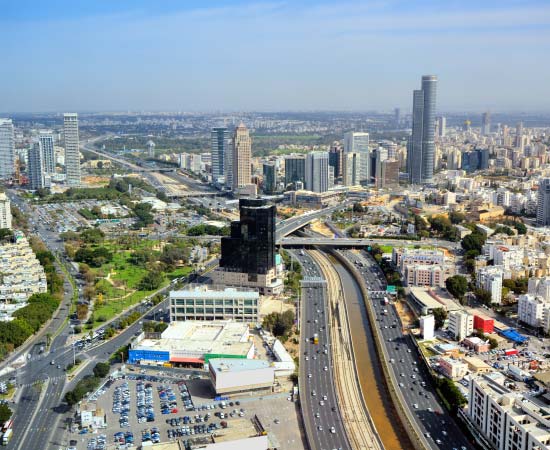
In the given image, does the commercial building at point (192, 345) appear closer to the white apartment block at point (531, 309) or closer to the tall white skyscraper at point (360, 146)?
the white apartment block at point (531, 309)

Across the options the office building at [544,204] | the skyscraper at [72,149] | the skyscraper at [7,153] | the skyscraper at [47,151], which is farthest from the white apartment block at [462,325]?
the skyscraper at [7,153]

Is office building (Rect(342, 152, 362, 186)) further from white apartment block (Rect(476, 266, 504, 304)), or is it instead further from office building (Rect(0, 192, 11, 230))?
white apartment block (Rect(476, 266, 504, 304))

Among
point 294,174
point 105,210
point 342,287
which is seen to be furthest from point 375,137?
point 342,287

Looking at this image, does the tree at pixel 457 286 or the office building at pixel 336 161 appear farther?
the office building at pixel 336 161

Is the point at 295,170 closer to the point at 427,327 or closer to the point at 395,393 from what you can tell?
the point at 427,327

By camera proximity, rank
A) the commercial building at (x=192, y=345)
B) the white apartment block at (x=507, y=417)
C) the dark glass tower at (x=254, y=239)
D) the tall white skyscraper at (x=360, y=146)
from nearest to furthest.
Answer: the white apartment block at (x=507, y=417), the commercial building at (x=192, y=345), the dark glass tower at (x=254, y=239), the tall white skyscraper at (x=360, y=146)

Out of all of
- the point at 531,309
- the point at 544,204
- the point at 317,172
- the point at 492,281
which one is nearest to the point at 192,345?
the point at 531,309
